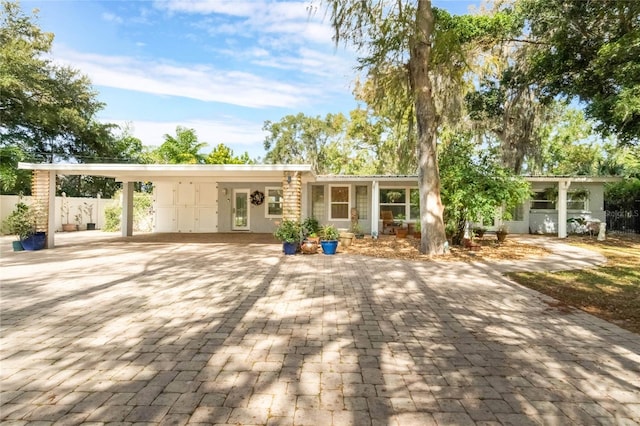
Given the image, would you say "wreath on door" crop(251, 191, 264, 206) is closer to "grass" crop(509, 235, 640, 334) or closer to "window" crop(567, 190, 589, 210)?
"grass" crop(509, 235, 640, 334)

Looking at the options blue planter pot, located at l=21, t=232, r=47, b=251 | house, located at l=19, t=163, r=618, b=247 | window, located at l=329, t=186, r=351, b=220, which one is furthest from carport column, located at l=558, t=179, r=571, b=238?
blue planter pot, located at l=21, t=232, r=47, b=251

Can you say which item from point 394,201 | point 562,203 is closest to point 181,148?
point 394,201

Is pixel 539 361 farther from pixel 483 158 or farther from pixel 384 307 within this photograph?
pixel 483 158

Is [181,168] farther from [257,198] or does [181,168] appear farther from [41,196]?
[257,198]

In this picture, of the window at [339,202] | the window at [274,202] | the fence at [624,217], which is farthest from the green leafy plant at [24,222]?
the fence at [624,217]

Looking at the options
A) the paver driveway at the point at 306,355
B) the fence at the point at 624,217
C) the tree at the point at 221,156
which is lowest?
the paver driveway at the point at 306,355

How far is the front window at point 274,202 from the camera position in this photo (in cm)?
1602

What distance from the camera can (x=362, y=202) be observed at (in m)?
15.8

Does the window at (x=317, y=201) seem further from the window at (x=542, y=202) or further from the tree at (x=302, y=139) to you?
the tree at (x=302, y=139)

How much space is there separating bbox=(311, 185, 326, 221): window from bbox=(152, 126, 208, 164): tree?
12316 millimetres

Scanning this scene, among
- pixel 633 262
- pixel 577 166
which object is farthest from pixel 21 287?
pixel 577 166

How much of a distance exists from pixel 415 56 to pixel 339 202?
7.78 metres

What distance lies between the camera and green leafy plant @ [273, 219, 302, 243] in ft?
30.9

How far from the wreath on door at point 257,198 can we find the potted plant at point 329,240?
676 centimetres
